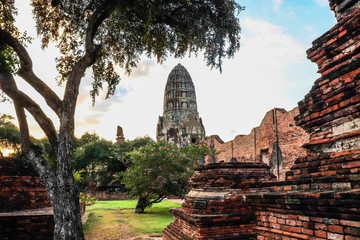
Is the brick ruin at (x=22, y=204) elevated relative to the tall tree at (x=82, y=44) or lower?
lower

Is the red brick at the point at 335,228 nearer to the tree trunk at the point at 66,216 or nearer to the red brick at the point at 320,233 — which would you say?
the red brick at the point at 320,233

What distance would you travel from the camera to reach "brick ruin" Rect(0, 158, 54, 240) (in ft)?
17.5

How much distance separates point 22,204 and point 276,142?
41.6 ft

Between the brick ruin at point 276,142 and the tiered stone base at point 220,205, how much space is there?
8.03 m

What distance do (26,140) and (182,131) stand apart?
26.3m

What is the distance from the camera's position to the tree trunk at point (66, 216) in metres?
4.36

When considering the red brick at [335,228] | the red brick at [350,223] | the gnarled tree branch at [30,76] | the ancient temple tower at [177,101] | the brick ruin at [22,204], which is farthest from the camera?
the ancient temple tower at [177,101]

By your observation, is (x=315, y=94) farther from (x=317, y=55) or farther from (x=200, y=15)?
(x=200, y=15)

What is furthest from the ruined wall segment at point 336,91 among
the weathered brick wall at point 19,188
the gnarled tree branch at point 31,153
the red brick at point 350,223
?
the weathered brick wall at point 19,188

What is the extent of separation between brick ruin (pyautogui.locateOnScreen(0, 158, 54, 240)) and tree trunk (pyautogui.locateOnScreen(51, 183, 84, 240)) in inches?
48.6

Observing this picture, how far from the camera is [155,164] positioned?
11039 millimetres

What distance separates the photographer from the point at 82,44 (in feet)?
24.5

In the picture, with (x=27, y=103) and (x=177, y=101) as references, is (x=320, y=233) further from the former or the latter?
(x=177, y=101)

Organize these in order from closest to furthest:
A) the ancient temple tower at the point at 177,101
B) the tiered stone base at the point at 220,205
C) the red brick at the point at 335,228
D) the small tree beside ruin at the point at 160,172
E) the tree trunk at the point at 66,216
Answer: the red brick at the point at 335,228 < the tree trunk at the point at 66,216 < the tiered stone base at the point at 220,205 < the small tree beside ruin at the point at 160,172 < the ancient temple tower at the point at 177,101
